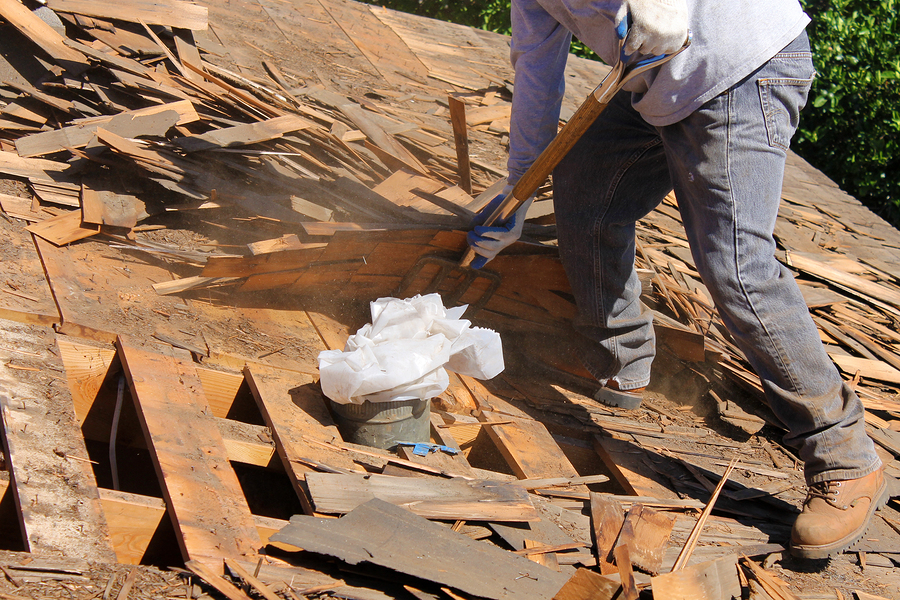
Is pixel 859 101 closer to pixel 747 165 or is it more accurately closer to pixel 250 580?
pixel 747 165

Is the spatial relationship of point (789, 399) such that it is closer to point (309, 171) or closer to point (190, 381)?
point (190, 381)

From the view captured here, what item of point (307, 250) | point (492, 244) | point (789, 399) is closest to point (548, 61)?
point (492, 244)

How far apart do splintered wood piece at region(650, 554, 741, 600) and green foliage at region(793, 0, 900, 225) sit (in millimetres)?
7187

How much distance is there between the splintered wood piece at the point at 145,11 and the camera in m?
4.06

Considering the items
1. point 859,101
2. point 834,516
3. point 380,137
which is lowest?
point 834,516

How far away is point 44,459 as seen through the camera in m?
1.92

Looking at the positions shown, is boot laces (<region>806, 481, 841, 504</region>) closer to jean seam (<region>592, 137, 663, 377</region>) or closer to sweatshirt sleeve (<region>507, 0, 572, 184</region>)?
jean seam (<region>592, 137, 663, 377</region>)

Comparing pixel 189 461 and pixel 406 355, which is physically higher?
pixel 406 355

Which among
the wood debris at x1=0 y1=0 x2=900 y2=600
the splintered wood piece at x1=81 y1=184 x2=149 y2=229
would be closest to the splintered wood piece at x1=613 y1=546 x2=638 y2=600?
the wood debris at x1=0 y1=0 x2=900 y2=600

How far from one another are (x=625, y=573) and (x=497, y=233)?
1.49 m

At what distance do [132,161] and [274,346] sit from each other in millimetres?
1167

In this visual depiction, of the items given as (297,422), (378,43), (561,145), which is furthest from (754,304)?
(378,43)

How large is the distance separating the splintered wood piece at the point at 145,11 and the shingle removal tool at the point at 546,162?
98.7 inches

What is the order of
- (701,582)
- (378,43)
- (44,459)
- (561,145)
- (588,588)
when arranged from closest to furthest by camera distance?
(588,588) < (44,459) < (701,582) < (561,145) < (378,43)
